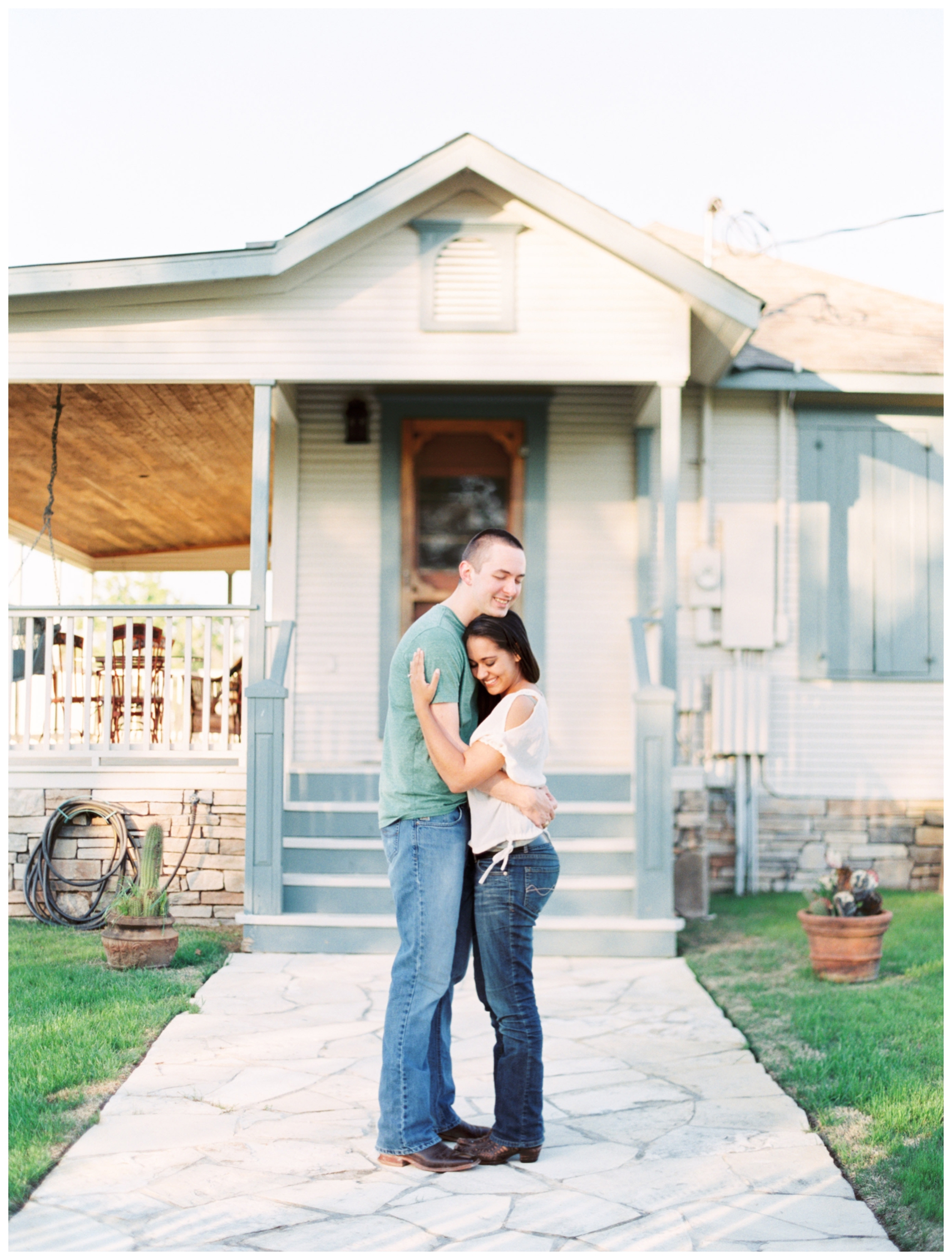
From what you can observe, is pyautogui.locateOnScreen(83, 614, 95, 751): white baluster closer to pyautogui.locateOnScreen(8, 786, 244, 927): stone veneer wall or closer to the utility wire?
pyautogui.locateOnScreen(8, 786, 244, 927): stone veneer wall

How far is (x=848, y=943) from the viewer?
530 cm

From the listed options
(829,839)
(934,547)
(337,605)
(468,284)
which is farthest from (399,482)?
(829,839)

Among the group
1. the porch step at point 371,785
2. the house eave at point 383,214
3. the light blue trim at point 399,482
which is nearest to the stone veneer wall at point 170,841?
the porch step at point 371,785

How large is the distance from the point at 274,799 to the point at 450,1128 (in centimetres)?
309

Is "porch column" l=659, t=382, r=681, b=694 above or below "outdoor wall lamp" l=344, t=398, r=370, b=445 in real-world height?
below

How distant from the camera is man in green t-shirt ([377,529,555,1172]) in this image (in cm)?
303

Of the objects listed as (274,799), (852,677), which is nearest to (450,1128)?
(274,799)

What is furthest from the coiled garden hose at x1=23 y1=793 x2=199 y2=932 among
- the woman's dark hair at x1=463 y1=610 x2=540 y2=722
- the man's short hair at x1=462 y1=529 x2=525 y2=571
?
the man's short hair at x1=462 y1=529 x2=525 y2=571

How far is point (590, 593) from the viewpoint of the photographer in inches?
315

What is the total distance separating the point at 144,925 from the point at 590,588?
396 cm

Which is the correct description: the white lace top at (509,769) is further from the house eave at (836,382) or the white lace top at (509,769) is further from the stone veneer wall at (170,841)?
the house eave at (836,382)

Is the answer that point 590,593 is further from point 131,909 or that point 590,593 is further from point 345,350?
point 131,909

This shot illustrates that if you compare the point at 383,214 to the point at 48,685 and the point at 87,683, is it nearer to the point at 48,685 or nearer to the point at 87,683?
the point at 87,683

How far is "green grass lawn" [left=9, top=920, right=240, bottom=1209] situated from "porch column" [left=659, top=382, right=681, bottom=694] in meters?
2.92
